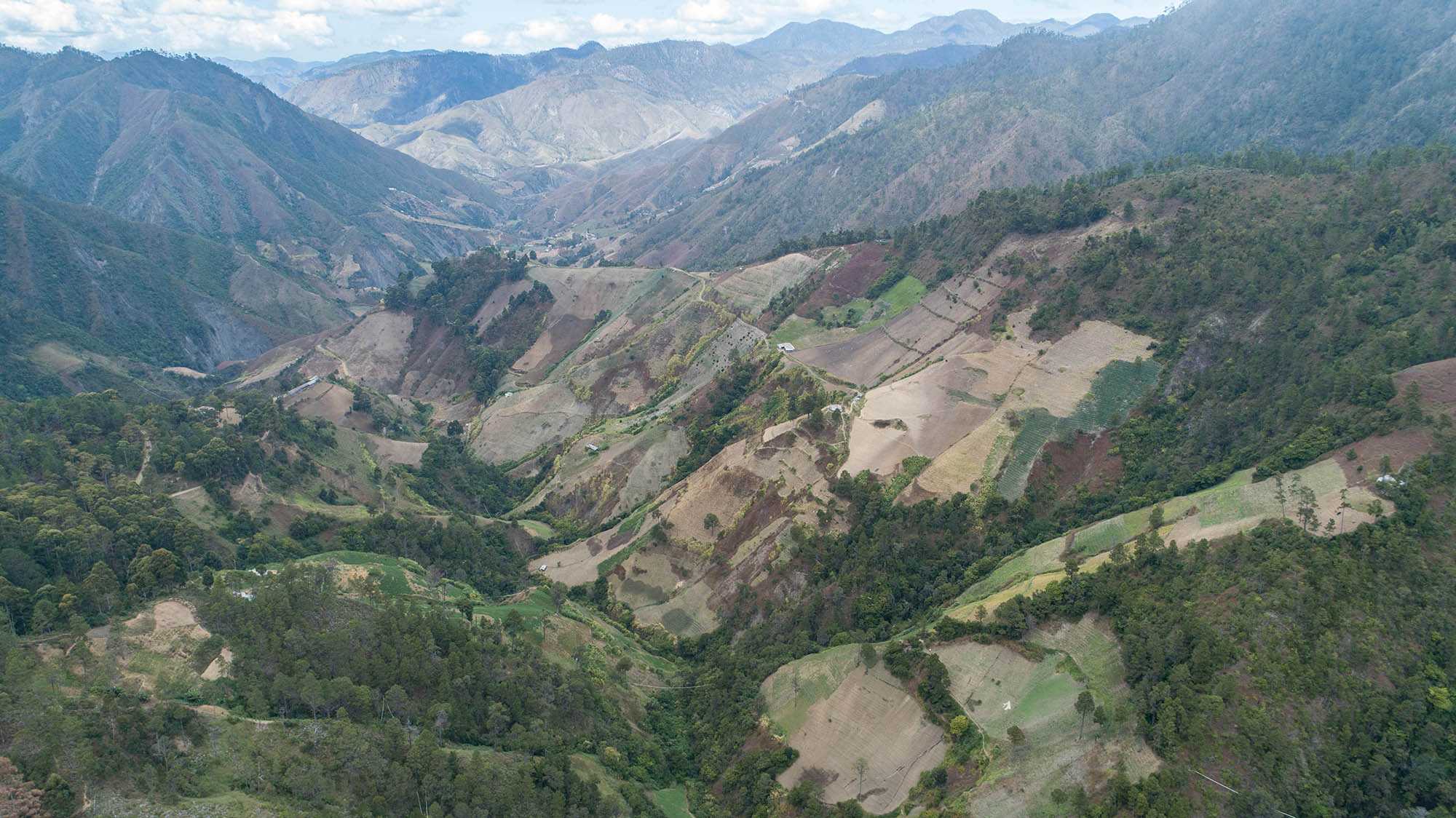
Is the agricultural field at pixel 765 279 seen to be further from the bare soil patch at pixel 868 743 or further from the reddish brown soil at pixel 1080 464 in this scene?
the bare soil patch at pixel 868 743

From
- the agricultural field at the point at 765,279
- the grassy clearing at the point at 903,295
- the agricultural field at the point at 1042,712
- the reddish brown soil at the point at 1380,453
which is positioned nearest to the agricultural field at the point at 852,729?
the agricultural field at the point at 1042,712


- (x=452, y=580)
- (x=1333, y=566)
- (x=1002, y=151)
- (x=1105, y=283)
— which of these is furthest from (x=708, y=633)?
(x=1002, y=151)

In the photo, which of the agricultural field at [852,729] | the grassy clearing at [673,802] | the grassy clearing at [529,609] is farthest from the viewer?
the grassy clearing at [529,609]

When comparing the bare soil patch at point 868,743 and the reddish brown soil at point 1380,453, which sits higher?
the reddish brown soil at point 1380,453

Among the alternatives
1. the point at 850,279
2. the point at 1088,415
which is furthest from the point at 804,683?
the point at 850,279

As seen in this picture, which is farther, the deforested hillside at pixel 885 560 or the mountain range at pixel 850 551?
the deforested hillside at pixel 885 560

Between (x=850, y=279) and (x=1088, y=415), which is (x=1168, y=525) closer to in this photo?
(x=1088, y=415)
